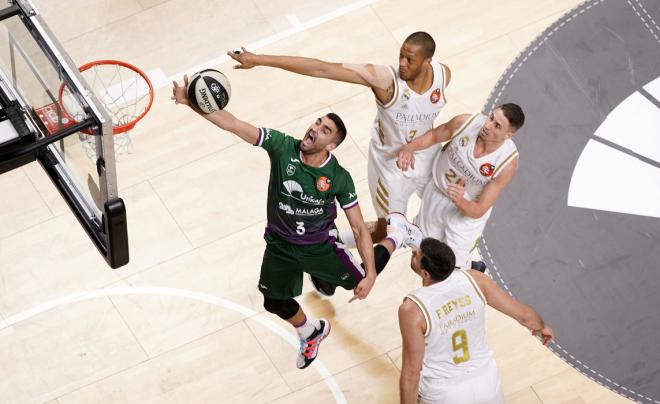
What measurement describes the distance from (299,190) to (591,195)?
3.03 meters

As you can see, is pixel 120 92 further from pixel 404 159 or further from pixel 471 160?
pixel 471 160

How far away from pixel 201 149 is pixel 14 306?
1947 millimetres

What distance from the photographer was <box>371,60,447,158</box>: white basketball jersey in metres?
7.13

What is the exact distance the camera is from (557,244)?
836cm

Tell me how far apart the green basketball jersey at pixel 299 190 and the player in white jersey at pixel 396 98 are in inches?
21.9

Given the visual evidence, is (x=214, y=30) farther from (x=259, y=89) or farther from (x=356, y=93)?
(x=356, y=93)

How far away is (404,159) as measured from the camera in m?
7.30

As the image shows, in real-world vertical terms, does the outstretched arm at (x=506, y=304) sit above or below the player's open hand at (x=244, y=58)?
below

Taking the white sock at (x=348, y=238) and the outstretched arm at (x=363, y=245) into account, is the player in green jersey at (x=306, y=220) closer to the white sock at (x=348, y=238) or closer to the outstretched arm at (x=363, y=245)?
the outstretched arm at (x=363, y=245)

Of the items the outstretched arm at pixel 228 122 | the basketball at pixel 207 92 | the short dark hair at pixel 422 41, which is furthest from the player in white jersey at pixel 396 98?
the outstretched arm at pixel 228 122

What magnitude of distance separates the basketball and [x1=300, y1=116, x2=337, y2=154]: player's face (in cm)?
58

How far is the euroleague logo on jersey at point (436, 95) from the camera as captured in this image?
719 centimetres

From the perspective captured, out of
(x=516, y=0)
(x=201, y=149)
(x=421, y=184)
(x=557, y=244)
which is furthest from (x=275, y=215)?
(x=516, y=0)

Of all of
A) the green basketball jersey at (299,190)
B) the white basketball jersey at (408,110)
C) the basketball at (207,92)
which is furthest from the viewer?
the white basketball jersey at (408,110)
